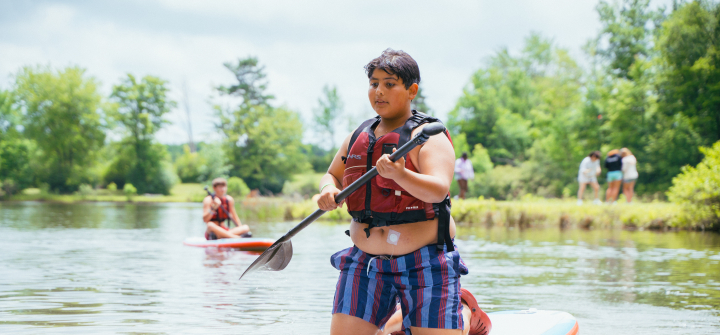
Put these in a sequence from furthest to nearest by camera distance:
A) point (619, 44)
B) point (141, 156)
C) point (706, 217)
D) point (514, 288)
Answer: point (141, 156) → point (619, 44) → point (706, 217) → point (514, 288)

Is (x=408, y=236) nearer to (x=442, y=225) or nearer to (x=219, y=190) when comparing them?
(x=442, y=225)

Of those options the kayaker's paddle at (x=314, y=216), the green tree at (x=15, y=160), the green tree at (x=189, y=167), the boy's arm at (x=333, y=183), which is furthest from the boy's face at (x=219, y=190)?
the green tree at (x=189, y=167)

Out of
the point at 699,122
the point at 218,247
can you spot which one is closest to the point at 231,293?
the point at 218,247

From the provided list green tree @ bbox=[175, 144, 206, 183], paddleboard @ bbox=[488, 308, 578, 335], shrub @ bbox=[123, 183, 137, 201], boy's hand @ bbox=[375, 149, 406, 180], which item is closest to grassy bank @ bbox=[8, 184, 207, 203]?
shrub @ bbox=[123, 183, 137, 201]

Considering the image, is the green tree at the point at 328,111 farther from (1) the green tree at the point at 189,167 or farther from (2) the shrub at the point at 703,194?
(2) the shrub at the point at 703,194

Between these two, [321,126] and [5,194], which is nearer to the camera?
[5,194]

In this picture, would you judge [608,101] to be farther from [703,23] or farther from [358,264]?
[358,264]

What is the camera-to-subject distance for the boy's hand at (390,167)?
213 cm

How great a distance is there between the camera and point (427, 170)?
2344mm

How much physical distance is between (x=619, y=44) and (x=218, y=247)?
2693cm

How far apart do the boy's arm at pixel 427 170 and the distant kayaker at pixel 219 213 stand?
8109 mm

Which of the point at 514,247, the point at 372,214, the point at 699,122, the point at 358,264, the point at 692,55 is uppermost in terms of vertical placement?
the point at 692,55

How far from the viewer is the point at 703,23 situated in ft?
76.3

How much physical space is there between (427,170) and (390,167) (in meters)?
0.26
